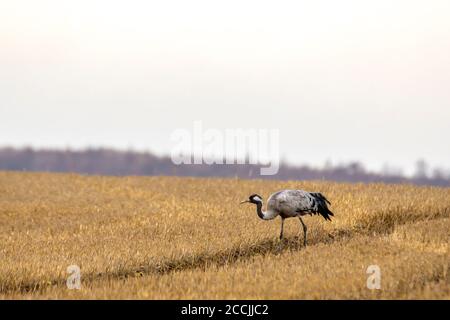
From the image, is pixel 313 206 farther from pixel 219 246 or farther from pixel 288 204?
pixel 219 246

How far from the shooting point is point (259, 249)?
62.7 ft

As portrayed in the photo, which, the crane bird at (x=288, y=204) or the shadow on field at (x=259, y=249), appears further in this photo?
the crane bird at (x=288, y=204)

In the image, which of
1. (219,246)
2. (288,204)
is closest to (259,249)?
(219,246)

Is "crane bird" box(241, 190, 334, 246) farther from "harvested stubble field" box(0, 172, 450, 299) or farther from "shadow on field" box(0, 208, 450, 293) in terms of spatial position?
"harvested stubble field" box(0, 172, 450, 299)

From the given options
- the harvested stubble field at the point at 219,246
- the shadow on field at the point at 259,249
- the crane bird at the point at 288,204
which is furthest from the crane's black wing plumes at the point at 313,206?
the shadow on field at the point at 259,249

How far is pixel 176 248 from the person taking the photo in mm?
18281

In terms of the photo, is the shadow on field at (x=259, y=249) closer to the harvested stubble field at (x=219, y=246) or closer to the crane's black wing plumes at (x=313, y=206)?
the harvested stubble field at (x=219, y=246)

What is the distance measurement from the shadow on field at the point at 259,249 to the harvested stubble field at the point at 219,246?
0.03m

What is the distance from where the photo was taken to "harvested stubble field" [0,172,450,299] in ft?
Answer: 45.4

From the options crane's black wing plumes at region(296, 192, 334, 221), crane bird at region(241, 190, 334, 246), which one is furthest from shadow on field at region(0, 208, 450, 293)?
crane's black wing plumes at region(296, 192, 334, 221)

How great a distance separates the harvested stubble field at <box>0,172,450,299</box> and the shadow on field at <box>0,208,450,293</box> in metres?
0.03

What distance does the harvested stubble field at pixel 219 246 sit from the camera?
13852mm

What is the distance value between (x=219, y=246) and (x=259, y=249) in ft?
4.03
